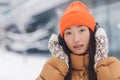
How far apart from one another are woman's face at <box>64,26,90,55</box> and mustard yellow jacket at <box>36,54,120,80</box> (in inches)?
1.2

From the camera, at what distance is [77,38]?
1.30 metres

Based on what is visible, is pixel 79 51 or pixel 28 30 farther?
pixel 28 30

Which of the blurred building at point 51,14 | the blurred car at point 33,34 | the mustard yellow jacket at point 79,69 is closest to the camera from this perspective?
the mustard yellow jacket at point 79,69

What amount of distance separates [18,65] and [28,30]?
0.77 ft

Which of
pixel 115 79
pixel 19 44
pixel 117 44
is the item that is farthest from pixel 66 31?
pixel 19 44

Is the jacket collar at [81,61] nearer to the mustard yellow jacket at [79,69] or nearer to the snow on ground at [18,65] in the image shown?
the mustard yellow jacket at [79,69]

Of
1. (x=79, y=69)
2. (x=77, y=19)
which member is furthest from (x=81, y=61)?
(x=77, y=19)

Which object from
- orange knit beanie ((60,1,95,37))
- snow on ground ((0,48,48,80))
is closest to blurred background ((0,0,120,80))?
snow on ground ((0,48,48,80))

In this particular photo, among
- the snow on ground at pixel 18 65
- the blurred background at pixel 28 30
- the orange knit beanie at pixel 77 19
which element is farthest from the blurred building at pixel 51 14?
the orange knit beanie at pixel 77 19

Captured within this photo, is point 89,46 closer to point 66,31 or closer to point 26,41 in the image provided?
point 66,31

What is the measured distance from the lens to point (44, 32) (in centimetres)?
225

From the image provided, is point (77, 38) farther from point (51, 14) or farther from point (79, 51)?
point (51, 14)

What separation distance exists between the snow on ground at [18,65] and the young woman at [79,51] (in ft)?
2.97

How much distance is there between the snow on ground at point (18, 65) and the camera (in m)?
2.27
